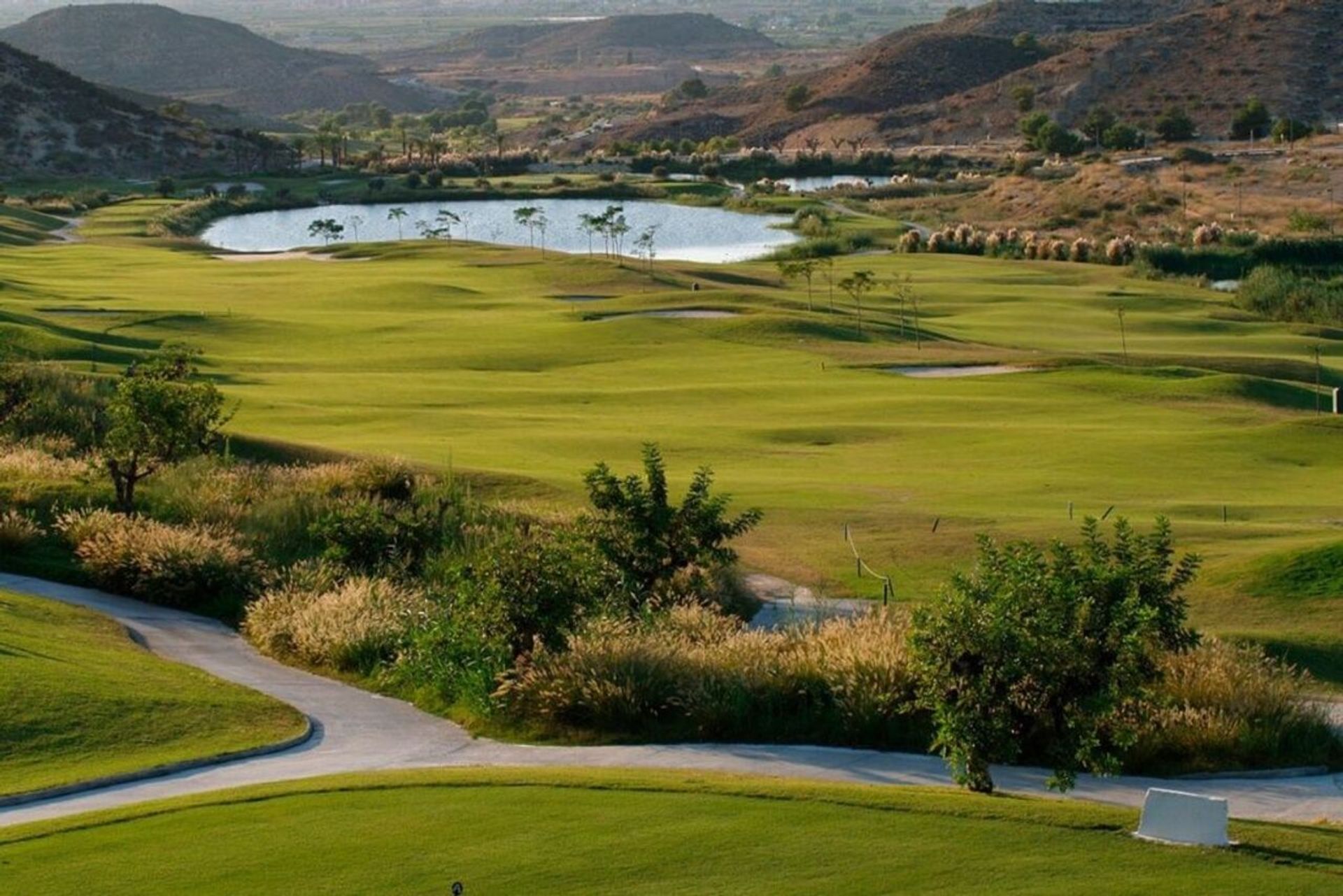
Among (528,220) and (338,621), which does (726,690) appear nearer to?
(338,621)

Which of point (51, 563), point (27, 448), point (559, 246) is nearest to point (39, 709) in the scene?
point (51, 563)

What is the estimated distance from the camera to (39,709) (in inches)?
596

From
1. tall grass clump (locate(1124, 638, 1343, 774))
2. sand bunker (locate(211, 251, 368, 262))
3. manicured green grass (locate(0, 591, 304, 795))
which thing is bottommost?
sand bunker (locate(211, 251, 368, 262))

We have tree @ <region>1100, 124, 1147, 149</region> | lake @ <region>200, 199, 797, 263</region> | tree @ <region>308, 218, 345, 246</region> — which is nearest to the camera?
tree @ <region>308, 218, 345, 246</region>

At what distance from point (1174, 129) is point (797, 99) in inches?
1895

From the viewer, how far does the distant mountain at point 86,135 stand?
123 metres

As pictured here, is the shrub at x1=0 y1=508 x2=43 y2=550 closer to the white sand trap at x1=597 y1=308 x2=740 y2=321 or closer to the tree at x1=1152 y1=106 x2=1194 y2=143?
the white sand trap at x1=597 y1=308 x2=740 y2=321

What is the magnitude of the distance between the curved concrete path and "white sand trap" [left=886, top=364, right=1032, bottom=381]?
25.6 metres

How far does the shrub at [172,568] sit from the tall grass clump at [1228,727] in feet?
34.4

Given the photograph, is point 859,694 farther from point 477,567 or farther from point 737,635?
point 477,567

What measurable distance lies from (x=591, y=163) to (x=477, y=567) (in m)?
115

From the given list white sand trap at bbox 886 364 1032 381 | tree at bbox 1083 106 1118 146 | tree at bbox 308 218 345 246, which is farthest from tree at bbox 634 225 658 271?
tree at bbox 1083 106 1118 146

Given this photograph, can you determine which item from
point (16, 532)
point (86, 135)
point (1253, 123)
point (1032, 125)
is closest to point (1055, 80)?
point (1032, 125)

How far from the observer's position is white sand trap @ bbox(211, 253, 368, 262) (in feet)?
232
